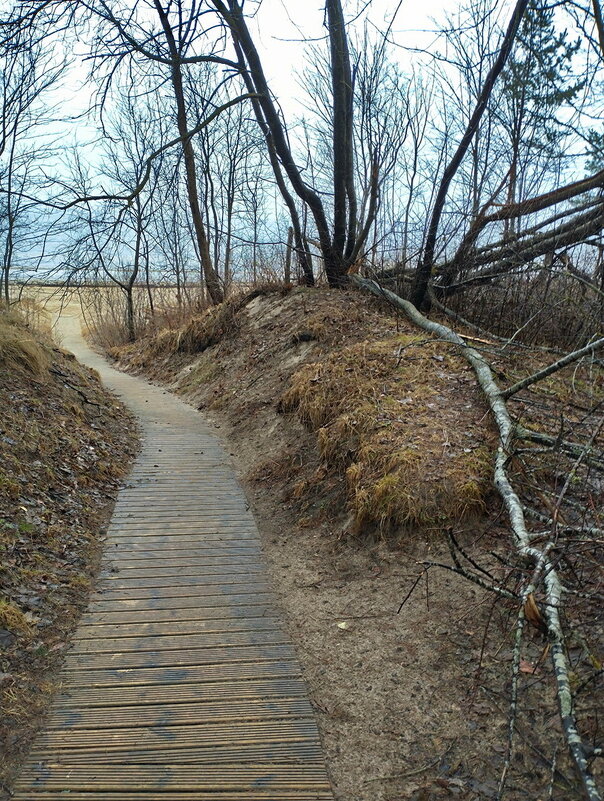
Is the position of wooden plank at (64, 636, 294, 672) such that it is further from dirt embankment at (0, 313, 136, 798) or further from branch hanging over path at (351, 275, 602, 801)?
branch hanging over path at (351, 275, 602, 801)

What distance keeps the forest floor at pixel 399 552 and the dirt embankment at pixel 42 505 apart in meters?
Result: 1.67

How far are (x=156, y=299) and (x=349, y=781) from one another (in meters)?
26.5

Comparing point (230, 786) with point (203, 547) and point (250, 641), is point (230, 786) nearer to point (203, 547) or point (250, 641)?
point (250, 641)

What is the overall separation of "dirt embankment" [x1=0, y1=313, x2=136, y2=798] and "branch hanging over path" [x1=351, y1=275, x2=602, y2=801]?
8.85 ft

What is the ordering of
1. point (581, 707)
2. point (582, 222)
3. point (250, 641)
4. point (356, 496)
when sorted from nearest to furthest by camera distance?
point (581, 707) < point (250, 641) < point (356, 496) < point (582, 222)

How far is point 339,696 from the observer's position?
3.67 meters

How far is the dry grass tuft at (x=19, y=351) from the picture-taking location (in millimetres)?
8031

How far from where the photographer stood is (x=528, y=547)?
3109mm

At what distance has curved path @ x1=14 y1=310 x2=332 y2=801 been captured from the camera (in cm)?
301

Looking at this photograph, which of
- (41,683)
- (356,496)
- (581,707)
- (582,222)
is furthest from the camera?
(582,222)

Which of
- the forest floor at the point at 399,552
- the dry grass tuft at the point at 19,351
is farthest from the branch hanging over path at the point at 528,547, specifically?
the dry grass tuft at the point at 19,351

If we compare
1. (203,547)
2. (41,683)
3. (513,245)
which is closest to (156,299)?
(513,245)

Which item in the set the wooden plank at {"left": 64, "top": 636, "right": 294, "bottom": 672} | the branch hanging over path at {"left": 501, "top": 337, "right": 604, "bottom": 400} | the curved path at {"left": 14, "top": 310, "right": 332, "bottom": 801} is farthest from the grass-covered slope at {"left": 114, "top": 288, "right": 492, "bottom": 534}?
the wooden plank at {"left": 64, "top": 636, "right": 294, "bottom": 672}

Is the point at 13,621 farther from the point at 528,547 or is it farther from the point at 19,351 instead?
the point at 19,351
